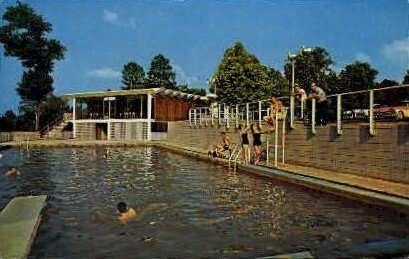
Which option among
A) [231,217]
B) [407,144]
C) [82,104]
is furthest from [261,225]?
[82,104]

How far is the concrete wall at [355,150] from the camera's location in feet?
35.5

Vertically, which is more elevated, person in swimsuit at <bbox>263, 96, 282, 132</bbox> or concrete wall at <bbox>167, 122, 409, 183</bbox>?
person in swimsuit at <bbox>263, 96, 282, 132</bbox>

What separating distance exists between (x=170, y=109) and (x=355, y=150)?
3396 cm

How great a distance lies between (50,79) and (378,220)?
51.4 meters

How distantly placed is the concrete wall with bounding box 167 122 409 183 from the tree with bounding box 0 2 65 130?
137ft

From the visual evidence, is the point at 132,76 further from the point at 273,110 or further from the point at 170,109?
the point at 273,110

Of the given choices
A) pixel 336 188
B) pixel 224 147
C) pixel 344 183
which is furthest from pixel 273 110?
pixel 336 188

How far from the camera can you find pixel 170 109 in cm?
4534

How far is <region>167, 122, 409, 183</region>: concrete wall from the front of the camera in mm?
10812

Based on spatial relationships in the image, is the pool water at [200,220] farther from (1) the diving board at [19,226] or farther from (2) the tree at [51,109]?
(2) the tree at [51,109]

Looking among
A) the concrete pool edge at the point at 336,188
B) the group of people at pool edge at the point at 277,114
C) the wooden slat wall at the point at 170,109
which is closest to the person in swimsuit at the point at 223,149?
the group of people at pool edge at the point at 277,114

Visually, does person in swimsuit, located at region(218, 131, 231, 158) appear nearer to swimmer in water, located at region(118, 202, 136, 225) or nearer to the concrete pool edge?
the concrete pool edge

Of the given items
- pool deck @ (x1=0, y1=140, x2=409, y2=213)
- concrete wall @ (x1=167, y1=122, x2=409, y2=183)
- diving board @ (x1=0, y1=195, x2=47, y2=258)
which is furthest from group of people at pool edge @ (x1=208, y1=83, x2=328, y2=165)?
diving board @ (x1=0, y1=195, x2=47, y2=258)

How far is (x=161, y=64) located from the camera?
78375mm
